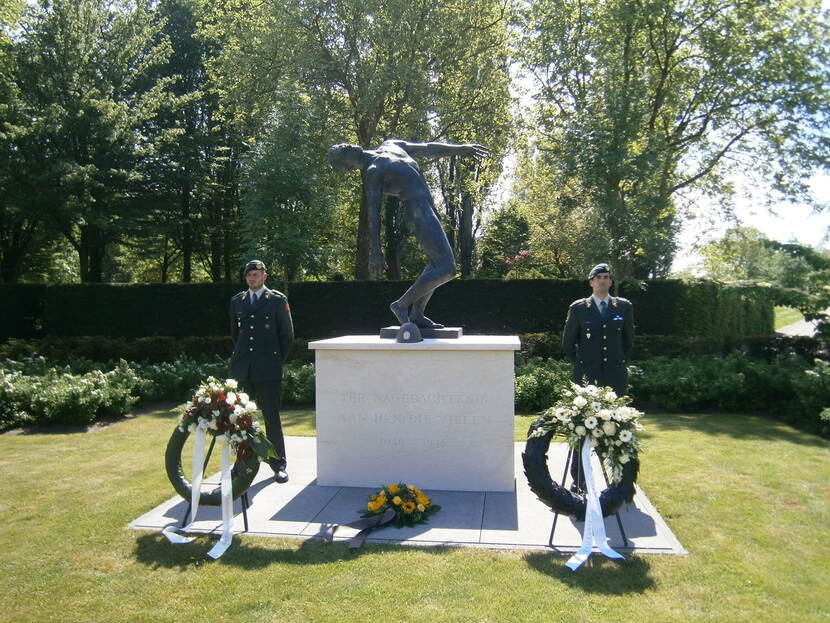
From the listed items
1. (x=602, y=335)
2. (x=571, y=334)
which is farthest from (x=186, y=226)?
(x=602, y=335)

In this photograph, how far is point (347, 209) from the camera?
26.8 metres

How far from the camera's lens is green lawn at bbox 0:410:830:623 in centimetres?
359

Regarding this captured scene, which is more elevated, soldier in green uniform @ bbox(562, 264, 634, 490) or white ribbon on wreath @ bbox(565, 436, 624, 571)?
soldier in green uniform @ bbox(562, 264, 634, 490)

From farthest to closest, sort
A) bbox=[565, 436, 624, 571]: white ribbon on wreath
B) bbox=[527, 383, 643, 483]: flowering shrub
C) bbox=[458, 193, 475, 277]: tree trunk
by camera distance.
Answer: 1. bbox=[458, 193, 475, 277]: tree trunk
2. bbox=[527, 383, 643, 483]: flowering shrub
3. bbox=[565, 436, 624, 571]: white ribbon on wreath

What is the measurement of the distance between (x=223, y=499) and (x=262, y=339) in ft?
6.06

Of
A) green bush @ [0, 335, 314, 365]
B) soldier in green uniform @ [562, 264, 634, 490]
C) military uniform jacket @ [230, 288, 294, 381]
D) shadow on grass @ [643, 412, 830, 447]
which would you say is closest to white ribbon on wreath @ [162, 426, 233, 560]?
military uniform jacket @ [230, 288, 294, 381]

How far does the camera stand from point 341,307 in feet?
56.9

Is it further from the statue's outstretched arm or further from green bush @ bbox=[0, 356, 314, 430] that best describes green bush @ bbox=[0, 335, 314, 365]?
the statue's outstretched arm

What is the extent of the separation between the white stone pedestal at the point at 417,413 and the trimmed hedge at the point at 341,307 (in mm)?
10589

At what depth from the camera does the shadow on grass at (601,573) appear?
3852mm

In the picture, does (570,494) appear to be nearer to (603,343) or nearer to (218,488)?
(603,343)

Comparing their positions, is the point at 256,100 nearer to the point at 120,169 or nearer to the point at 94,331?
the point at 120,169

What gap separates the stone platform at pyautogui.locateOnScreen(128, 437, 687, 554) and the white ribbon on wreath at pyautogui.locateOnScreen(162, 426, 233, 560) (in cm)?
22

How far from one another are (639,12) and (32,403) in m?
16.6
